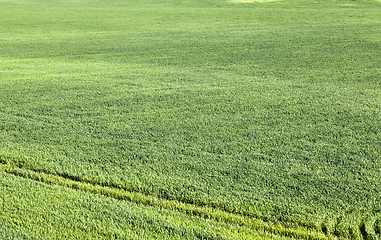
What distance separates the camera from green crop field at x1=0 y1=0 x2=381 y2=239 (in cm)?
296

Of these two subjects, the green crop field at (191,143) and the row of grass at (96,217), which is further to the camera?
the green crop field at (191,143)

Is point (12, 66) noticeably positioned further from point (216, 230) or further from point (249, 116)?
point (216, 230)

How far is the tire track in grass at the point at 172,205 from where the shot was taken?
285 cm

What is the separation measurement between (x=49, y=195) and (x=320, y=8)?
67.1 feet

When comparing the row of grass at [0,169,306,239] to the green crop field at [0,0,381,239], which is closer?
the row of grass at [0,169,306,239]

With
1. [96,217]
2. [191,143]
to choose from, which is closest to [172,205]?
[96,217]

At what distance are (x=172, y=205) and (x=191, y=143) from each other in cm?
121

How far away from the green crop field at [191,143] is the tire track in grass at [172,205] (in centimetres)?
1

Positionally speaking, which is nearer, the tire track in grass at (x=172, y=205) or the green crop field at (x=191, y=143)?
the tire track in grass at (x=172, y=205)

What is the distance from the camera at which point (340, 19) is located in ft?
53.1

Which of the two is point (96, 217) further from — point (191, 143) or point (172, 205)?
point (191, 143)

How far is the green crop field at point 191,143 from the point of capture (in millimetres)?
2963

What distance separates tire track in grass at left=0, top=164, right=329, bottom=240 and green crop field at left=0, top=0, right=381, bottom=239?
0.04 feet

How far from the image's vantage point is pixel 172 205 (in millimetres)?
3154
